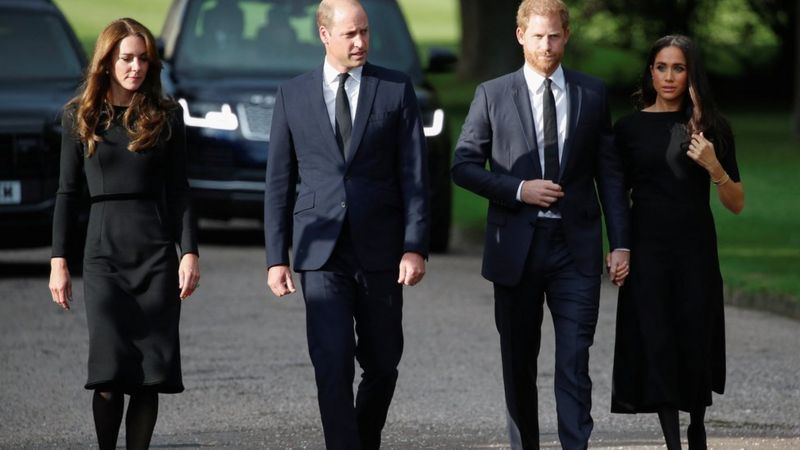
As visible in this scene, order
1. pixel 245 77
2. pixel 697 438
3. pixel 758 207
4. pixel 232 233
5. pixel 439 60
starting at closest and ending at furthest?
pixel 697 438 → pixel 245 77 → pixel 439 60 → pixel 232 233 → pixel 758 207

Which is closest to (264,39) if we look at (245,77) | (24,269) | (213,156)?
(245,77)

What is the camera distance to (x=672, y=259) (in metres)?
7.62

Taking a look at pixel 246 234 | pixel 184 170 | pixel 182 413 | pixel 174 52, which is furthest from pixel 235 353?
pixel 246 234

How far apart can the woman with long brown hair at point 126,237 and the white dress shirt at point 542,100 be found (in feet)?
4.36

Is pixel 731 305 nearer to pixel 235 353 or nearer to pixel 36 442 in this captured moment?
pixel 235 353

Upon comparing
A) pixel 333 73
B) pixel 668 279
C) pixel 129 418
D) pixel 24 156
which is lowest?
pixel 24 156

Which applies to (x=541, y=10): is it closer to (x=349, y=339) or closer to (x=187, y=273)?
(x=349, y=339)

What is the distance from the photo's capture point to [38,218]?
46.3 ft

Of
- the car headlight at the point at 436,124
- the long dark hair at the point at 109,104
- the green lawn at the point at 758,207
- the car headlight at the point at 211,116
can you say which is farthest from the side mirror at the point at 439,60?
the long dark hair at the point at 109,104

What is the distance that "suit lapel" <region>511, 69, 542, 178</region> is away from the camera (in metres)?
7.45

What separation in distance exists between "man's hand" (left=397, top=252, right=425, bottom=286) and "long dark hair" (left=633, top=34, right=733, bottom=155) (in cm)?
123

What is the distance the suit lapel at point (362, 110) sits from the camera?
7230 mm

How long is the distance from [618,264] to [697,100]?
2.28 ft

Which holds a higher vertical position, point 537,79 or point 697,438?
point 537,79
